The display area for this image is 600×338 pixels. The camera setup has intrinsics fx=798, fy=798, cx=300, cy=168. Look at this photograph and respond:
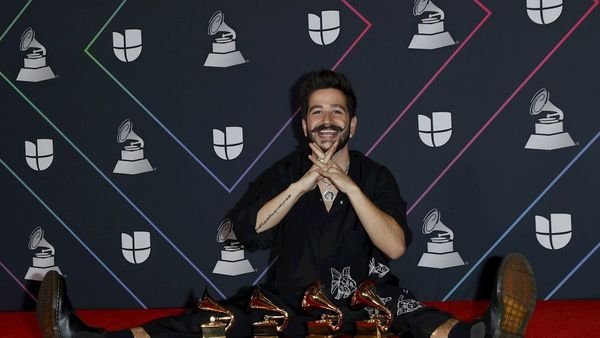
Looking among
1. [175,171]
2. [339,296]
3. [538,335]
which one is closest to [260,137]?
[175,171]

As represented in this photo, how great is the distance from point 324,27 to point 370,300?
132cm

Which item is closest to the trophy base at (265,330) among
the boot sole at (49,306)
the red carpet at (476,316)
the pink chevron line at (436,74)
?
the boot sole at (49,306)

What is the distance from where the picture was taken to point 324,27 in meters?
3.34

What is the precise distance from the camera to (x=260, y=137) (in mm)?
3402

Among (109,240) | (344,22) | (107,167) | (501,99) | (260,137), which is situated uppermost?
(344,22)

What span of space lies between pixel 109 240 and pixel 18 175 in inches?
19.4

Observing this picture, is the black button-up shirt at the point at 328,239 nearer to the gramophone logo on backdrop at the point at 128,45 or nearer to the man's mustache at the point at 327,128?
the man's mustache at the point at 327,128

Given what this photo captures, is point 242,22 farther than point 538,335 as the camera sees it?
Yes

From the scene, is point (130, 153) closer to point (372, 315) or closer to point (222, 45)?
point (222, 45)

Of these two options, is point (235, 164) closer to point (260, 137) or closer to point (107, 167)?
point (260, 137)

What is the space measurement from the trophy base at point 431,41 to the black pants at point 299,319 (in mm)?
1144

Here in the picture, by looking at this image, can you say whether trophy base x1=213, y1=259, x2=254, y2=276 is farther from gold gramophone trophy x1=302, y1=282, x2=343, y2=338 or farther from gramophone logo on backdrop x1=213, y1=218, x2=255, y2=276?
gold gramophone trophy x1=302, y1=282, x2=343, y2=338

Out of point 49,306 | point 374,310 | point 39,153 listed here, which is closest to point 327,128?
point 374,310

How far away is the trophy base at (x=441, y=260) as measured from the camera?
3363 mm
